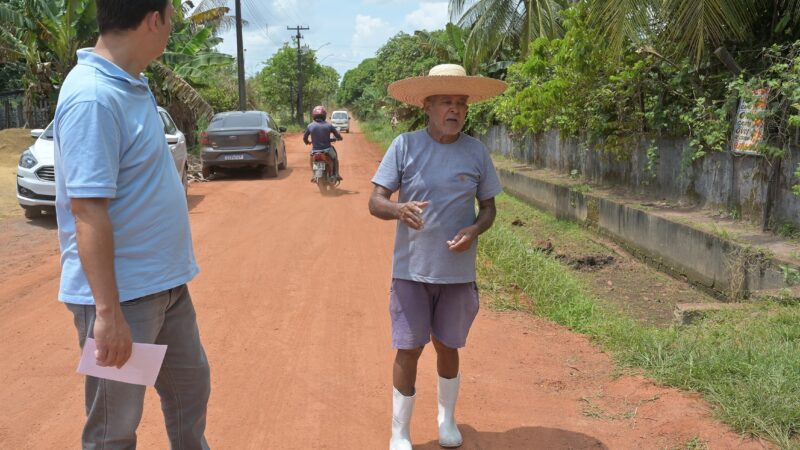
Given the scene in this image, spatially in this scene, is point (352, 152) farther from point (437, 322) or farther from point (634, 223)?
point (437, 322)

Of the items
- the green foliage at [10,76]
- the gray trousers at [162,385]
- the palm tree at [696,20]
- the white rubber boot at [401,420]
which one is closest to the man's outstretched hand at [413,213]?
the white rubber boot at [401,420]

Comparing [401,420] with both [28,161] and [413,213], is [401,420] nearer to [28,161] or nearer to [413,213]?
[413,213]

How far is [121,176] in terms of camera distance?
223cm

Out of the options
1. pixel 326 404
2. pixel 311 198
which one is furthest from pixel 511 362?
pixel 311 198

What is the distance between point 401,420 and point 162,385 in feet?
4.30

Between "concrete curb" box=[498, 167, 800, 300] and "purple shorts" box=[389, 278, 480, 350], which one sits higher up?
"purple shorts" box=[389, 278, 480, 350]

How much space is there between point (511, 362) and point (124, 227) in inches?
133

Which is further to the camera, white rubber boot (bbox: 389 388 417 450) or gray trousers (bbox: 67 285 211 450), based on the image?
white rubber boot (bbox: 389 388 417 450)

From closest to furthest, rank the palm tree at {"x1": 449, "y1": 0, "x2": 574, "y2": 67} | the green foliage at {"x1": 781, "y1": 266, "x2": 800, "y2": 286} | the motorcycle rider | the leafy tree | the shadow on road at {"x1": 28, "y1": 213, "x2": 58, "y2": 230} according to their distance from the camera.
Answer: the green foliage at {"x1": 781, "y1": 266, "x2": 800, "y2": 286} → the shadow on road at {"x1": 28, "y1": 213, "x2": 58, "y2": 230} → the motorcycle rider → the palm tree at {"x1": 449, "y1": 0, "x2": 574, "y2": 67} → the leafy tree

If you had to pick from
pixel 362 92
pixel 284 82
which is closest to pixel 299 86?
pixel 284 82

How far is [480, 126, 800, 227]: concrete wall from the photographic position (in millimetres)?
7530

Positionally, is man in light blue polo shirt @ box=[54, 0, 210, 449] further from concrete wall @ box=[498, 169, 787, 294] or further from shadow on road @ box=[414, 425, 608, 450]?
concrete wall @ box=[498, 169, 787, 294]

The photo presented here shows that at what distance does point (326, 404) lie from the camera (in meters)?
4.20

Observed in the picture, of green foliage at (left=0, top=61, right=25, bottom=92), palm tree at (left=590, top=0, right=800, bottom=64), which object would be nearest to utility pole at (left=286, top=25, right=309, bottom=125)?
green foliage at (left=0, top=61, right=25, bottom=92)
